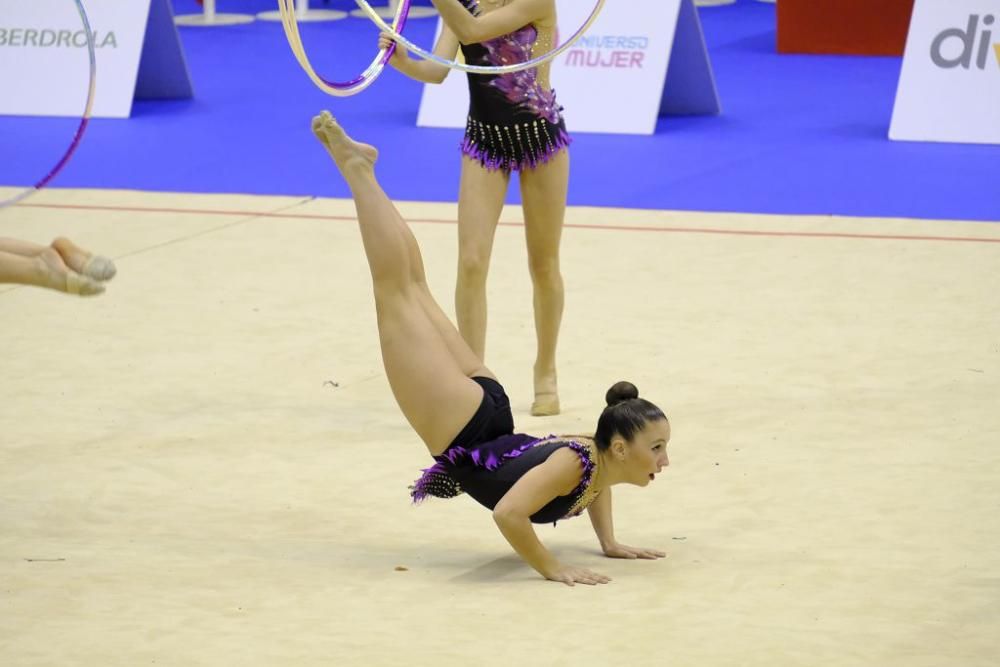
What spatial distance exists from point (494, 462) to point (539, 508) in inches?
8.1

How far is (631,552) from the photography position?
3.92 metres

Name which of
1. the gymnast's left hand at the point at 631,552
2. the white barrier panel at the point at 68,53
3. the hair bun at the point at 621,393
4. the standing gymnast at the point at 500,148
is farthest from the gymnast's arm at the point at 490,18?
the white barrier panel at the point at 68,53

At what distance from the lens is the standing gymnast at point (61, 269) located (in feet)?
11.7

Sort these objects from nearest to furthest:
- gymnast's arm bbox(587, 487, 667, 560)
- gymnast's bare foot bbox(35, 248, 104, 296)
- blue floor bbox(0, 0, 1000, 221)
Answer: gymnast's bare foot bbox(35, 248, 104, 296), gymnast's arm bbox(587, 487, 667, 560), blue floor bbox(0, 0, 1000, 221)

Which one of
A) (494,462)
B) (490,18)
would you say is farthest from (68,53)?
(494,462)

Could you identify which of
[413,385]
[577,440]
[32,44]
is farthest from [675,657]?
[32,44]

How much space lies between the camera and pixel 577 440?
382 cm

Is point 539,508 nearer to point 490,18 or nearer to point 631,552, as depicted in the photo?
point 631,552

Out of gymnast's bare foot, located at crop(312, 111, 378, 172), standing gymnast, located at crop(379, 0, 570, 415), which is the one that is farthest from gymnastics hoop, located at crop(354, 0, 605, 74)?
gymnast's bare foot, located at crop(312, 111, 378, 172)

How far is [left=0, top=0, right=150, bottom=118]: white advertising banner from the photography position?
32.7 ft

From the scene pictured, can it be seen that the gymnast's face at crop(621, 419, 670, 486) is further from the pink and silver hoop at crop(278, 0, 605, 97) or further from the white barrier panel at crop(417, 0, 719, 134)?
the white barrier panel at crop(417, 0, 719, 134)

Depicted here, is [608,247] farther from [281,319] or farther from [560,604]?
[560,604]

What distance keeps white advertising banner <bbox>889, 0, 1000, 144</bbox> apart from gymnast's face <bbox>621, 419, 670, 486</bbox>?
230 inches

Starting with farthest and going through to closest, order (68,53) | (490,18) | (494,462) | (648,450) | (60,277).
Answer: (68,53)
(490,18)
(494,462)
(648,450)
(60,277)
